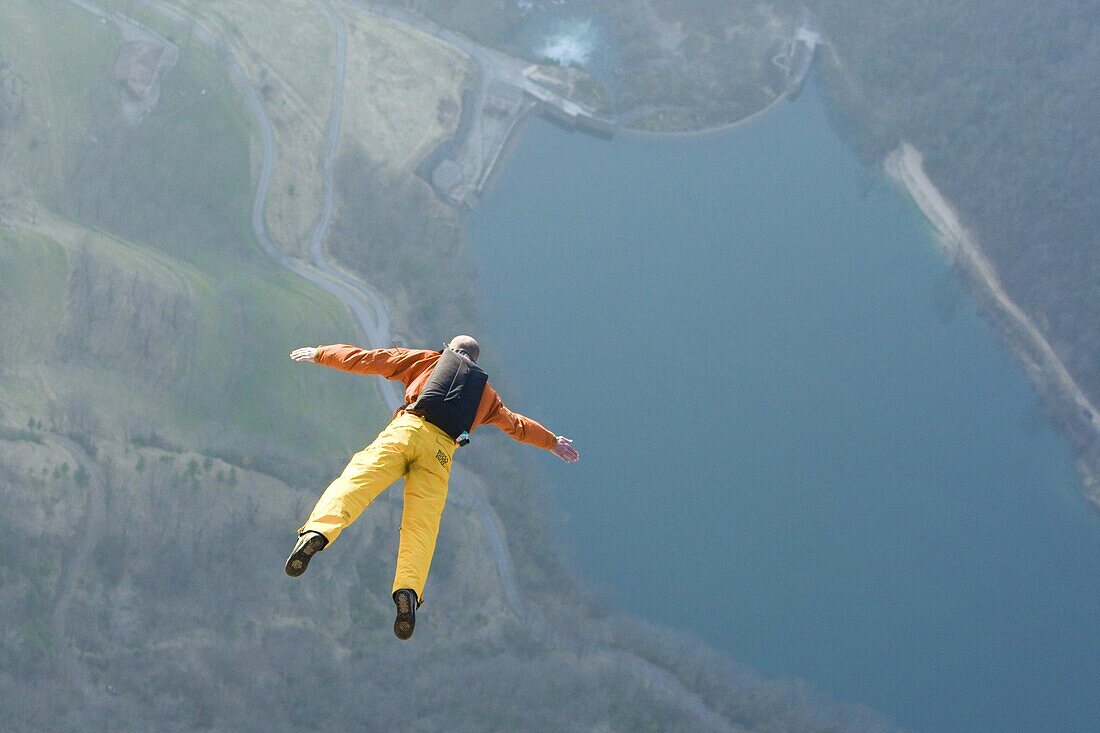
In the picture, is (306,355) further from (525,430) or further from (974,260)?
(974,260)

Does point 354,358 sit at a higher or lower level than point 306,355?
higher

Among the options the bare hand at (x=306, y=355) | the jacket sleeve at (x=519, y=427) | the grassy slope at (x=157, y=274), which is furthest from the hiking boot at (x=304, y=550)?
the grassy slope at (x=157, y=274)

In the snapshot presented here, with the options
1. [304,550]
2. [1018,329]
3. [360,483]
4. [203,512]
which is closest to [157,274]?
[203,512]

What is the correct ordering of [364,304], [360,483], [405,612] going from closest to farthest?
1. [405,612]
2. [360,483]
3. [364,304]

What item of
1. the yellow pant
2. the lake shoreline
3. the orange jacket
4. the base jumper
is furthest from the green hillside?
the yellow pant

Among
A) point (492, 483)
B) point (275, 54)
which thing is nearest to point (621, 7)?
point (275, 54)

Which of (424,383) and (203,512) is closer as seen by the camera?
(424,383)

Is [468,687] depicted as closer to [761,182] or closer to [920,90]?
[761,182]
